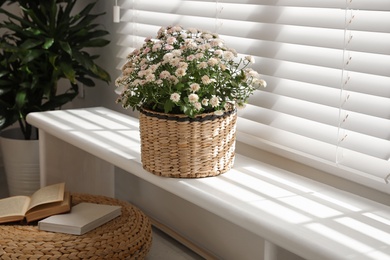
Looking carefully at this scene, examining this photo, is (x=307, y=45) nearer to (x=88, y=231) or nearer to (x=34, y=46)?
(x=88, y=231)

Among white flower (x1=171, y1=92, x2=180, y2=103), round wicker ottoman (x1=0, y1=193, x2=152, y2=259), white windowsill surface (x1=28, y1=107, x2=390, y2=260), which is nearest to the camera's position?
white windowsill surface (x1=28, y1=107, x2=390, y2=260)

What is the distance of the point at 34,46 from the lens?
8.52 ft

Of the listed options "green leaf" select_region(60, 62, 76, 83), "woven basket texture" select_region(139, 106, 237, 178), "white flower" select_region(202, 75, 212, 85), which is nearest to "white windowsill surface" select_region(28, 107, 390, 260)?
"woven basket texture" select_region(139, 106, 237, 178)

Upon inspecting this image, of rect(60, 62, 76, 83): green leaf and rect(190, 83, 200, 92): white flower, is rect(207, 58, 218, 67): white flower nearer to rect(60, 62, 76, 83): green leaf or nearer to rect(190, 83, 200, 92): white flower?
rect(190, 83, 200, 92): white flower

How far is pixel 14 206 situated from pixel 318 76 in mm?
1124

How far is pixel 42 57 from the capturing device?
9.08ft

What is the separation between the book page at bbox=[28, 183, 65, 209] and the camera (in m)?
2.04

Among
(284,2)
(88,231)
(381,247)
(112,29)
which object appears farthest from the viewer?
(112,29)

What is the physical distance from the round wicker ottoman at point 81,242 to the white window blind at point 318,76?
0.49 m

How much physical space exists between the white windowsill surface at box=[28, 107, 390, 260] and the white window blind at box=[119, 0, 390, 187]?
0.36 ft

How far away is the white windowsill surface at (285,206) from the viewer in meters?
1.30

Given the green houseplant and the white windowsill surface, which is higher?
the green houseplant

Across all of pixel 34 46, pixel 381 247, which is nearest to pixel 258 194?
pixel 381 247

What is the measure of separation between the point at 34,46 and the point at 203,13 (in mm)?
840
